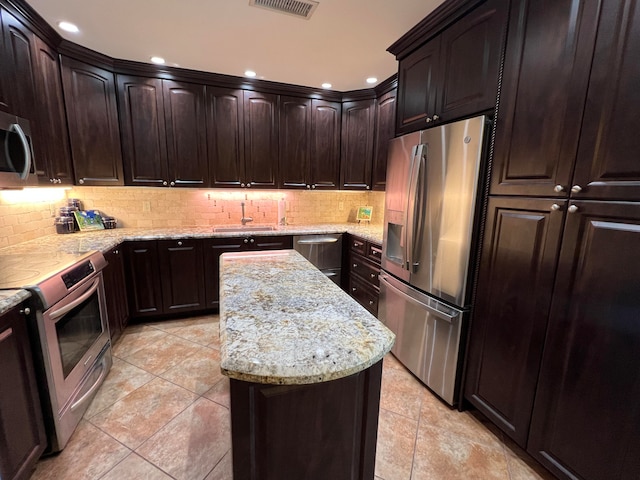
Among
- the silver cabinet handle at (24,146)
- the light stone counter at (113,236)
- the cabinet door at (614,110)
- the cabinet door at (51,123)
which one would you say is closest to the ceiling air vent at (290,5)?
the cabinet door at (614,110)

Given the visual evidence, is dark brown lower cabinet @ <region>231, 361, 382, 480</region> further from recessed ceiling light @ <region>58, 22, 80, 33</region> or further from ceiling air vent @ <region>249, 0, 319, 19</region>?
recessed ceiling light @ <region>58, 22, 80, 33</region>

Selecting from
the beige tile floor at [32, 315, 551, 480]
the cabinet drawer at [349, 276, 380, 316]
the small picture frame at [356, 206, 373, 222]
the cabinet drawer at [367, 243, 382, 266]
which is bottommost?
the beige tile floor at [32, 315, 551, 480]

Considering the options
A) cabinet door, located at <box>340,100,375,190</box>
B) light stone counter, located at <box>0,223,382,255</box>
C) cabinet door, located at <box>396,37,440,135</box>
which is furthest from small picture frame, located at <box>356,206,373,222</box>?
cabinet door, located at <box>396,37,440,135</box>

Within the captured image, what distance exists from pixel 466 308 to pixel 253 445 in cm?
143

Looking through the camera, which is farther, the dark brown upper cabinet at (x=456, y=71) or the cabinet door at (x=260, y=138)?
the cabinet door at (x=260, y=138)

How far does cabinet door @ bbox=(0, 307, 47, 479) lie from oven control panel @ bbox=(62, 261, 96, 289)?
28cm

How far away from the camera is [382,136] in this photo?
320 centimetres

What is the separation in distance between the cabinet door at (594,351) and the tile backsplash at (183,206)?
101 inches

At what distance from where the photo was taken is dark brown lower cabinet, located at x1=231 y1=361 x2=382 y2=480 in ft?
2.59

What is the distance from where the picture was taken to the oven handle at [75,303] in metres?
1.43

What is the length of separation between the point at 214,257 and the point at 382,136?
2.27 m

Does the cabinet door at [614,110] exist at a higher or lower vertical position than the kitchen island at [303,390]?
higher

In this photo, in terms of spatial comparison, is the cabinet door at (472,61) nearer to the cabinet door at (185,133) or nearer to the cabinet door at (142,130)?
the cabinet door at (185,133)

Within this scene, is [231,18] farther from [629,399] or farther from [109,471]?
[629,399]
